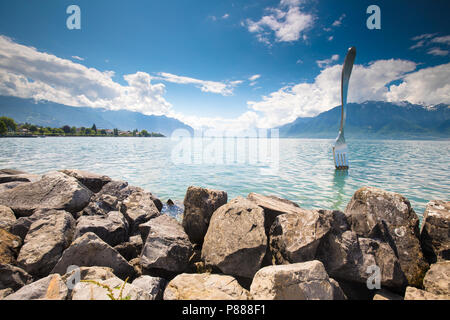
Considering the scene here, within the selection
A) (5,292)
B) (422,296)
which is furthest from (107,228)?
(422,296)

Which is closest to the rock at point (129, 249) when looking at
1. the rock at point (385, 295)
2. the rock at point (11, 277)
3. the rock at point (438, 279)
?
the rock at point (11, 277)

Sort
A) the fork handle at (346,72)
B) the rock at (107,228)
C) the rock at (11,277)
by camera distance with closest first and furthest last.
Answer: the rock at (11,277)
the rock at (107,228)
the fork handle at (346,72)

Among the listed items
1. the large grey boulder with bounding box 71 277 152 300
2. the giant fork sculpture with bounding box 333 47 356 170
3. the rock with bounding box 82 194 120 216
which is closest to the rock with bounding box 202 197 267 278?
the large grey boulder with bounding box 71 277 152 300

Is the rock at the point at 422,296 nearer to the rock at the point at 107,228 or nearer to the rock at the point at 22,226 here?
the rock at the point at 107,228

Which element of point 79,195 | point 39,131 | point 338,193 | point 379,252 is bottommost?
point 338,193

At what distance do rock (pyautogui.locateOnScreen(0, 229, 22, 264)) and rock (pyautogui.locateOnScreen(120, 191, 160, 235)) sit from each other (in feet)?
8.46

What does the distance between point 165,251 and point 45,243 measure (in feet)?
9.41

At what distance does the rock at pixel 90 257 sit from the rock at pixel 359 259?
4432mm

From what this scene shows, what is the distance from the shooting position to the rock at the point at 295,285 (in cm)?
317
